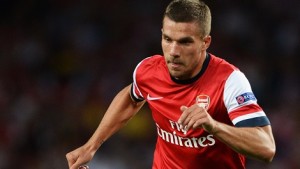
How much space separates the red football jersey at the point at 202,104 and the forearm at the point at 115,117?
1.10ft

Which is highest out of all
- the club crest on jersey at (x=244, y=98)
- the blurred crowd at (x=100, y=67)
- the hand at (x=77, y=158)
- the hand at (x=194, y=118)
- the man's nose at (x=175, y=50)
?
the man's nose at (x=175, y=50)

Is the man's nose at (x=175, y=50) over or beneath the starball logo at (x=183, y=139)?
over

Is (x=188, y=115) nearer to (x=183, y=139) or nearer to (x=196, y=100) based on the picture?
(x=196, y=100)

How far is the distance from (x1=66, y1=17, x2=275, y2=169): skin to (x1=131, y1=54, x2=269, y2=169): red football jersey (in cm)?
11

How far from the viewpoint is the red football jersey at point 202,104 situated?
3.97m

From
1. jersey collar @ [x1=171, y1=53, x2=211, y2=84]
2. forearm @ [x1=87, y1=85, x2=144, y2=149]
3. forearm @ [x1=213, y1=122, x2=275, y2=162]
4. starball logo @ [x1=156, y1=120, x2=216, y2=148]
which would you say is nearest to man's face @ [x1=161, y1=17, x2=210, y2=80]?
jersey collar @ [x1=171, y1=53, x2=211, y2=84]

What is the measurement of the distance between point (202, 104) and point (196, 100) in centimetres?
9

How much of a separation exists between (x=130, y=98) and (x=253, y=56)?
20.1ft

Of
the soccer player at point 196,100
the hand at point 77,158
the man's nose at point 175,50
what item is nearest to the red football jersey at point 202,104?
the soccer player at point 196,100

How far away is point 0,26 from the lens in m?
11.7

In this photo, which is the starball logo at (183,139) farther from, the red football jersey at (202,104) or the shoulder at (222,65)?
the shoulder at (222,65)

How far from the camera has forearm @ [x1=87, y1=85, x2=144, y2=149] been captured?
4.98 meters

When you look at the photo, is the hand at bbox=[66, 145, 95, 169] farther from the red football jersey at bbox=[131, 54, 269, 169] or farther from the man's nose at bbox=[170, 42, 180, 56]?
the man's nose at bbox=[170, 42, 180, 56]

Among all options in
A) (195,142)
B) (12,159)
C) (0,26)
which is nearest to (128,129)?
(12,159)
